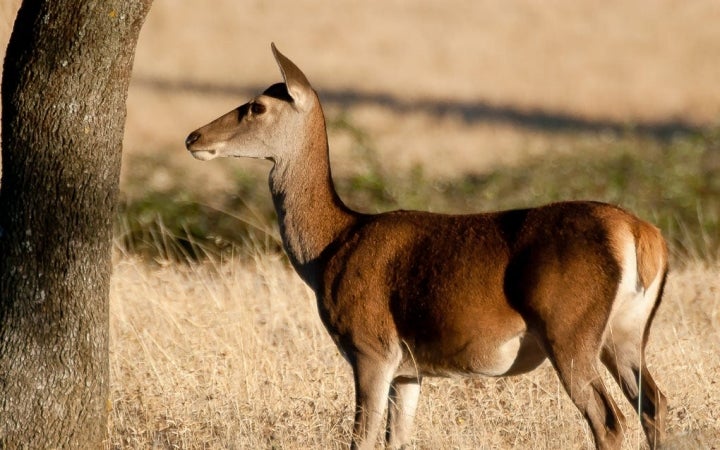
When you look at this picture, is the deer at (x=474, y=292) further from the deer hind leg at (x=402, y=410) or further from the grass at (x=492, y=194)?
the grass at (x=492, y=194)

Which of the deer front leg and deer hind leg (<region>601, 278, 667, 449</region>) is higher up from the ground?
deer hind leg (<region>601, 278, 667, 449</region>)

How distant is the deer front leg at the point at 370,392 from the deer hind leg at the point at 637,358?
3.51ft

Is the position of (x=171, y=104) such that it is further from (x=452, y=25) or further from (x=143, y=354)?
(x=143, y=354)

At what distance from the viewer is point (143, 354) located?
25.0 ft

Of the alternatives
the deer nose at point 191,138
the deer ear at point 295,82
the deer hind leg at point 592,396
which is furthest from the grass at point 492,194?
the deer hind leg at point 592,396

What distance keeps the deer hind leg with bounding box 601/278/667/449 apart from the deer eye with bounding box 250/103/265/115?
7.13 ft

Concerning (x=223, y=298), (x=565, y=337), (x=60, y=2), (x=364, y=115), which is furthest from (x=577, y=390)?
(x=364, y=115)

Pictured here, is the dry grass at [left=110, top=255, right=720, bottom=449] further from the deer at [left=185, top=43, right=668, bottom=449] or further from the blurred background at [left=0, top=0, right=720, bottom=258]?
the blurred background at [left=0, top=0, right=720, bottom=258]

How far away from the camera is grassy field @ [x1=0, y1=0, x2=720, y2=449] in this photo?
658 cm

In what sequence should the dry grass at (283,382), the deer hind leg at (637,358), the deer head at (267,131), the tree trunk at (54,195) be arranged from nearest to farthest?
1. the tree trunk at (54,195)
2. the deer hind leg at (637,358)
3. the dry grass at (283,382)
4. the deer head at (267,131)

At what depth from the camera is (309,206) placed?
21.6 feet

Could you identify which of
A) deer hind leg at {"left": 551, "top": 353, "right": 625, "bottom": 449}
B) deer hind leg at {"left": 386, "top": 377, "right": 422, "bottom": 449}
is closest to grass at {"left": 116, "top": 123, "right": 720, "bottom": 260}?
deer hind leg at {"left": 386, "top": 377, "right": 422, "bottom": 449}

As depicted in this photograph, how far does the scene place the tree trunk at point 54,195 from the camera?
5520 millimetres

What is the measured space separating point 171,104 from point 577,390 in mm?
19159
